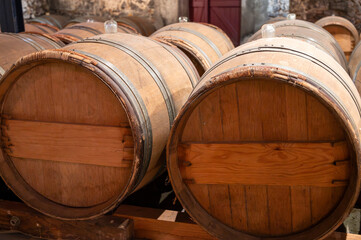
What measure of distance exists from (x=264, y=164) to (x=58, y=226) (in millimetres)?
1283

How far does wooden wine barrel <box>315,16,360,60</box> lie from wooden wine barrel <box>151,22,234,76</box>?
2.78 m

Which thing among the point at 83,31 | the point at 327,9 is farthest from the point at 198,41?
the point at 327,9

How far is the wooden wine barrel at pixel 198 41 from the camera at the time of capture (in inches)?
121

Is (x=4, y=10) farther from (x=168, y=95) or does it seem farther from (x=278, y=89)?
(x=278, y=89)

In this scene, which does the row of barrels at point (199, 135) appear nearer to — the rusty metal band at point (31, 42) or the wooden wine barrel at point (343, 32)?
the rusty metal band at point (31, 42)

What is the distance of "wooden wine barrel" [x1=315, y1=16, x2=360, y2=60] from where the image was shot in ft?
19.0

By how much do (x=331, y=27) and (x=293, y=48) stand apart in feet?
15.6

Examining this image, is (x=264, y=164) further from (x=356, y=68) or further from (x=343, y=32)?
(x=343, y=32)

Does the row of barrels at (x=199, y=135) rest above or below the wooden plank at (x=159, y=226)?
above

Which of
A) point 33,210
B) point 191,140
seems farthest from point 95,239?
point 191,140

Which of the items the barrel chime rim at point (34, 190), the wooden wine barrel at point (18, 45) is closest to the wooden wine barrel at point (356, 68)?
the barrel chime rim at point (34, 190)

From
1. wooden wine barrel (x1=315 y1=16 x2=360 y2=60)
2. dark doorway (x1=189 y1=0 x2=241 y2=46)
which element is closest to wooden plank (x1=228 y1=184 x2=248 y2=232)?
wooden wine barrel (x1=315 y1=16 x2=360 y2=60)

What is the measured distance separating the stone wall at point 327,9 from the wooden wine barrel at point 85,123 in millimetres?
7289

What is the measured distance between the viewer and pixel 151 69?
2.08 metres
